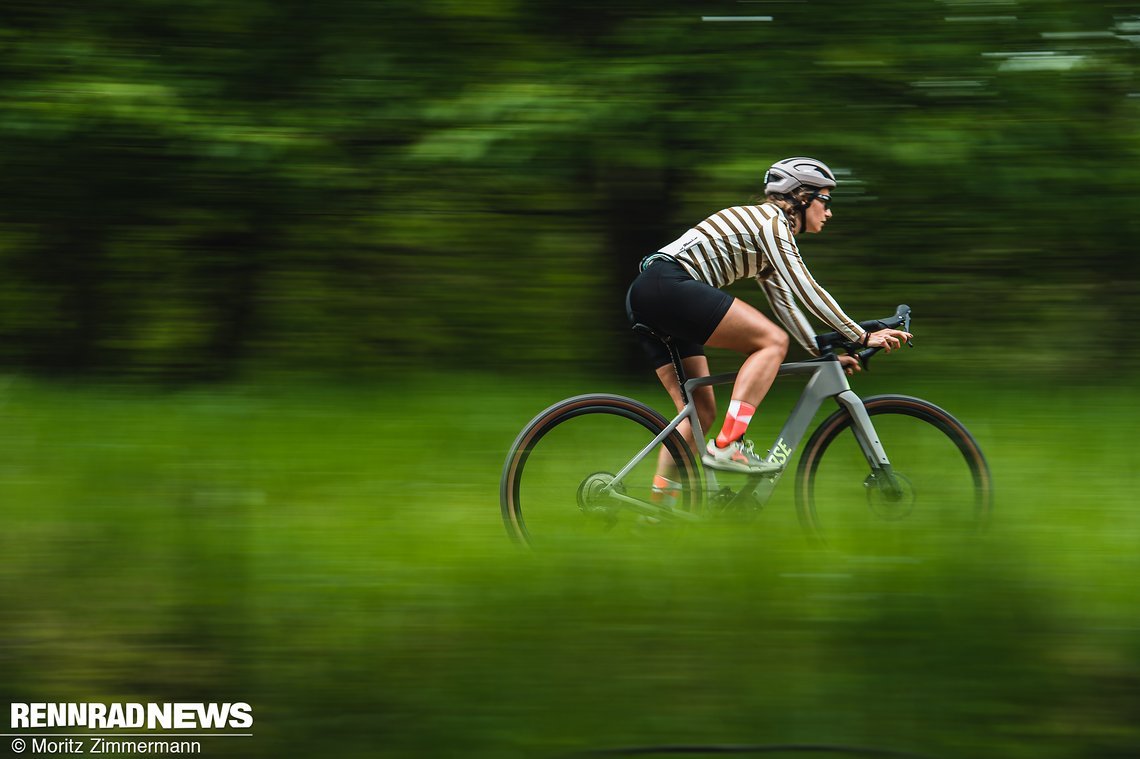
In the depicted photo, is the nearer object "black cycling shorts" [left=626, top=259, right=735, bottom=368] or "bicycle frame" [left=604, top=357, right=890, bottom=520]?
"black cycling shorts" [left=626, top=259, right=735, bottom=368]

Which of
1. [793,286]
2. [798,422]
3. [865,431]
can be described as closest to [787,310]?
[793,286]

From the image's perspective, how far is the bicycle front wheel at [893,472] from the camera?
4.86 metres

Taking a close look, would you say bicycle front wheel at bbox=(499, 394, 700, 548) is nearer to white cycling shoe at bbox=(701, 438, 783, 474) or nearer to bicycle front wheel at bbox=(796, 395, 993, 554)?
white cycling shoe at bbox=(701, 438, 783, 474)

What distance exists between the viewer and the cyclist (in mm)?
4801

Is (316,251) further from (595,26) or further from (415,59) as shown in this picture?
(595,26)

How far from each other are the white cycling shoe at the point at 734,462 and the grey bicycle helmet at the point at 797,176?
Result: 3.43 ft

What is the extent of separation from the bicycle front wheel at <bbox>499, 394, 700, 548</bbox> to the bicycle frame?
42 millimetres

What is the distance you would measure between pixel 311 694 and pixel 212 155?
579 centimetres

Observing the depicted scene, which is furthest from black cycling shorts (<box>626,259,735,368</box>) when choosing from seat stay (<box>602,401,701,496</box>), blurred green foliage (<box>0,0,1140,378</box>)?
blurred green foliage (<box>0,0,1140,378</box>)

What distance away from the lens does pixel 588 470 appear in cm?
496

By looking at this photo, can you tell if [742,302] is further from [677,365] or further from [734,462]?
[734,462]

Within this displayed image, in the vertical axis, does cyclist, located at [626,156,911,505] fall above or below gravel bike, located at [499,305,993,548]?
above

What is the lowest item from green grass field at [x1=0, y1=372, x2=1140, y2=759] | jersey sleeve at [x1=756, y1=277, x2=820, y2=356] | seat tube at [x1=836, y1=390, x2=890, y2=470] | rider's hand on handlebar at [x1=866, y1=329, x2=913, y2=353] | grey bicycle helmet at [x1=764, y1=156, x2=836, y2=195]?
green grass field at [x1=0, y1=372, x2=1140, y2=759]

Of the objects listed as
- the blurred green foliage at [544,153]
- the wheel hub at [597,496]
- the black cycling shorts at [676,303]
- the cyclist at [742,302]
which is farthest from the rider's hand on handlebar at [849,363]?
the blurred green foliage at [544,153]
